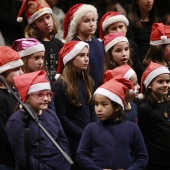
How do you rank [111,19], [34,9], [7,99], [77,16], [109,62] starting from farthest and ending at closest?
1. [111,19]
2. [77,16]
3. [34,9]
4. [109,62]
5. [7,99]

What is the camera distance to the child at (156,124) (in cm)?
555

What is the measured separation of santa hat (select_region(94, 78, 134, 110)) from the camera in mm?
4934

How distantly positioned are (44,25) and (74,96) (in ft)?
3.65

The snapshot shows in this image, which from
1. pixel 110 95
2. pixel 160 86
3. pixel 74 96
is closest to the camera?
pixel 110 95

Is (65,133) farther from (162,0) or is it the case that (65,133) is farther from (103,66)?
(162,0)

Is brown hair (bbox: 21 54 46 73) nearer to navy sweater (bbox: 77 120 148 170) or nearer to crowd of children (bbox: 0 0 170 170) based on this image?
crowd of children (bbox: 0 0 170 170)

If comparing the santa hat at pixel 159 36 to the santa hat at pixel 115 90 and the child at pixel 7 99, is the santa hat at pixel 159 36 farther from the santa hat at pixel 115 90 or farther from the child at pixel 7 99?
the child at pixel 7 99

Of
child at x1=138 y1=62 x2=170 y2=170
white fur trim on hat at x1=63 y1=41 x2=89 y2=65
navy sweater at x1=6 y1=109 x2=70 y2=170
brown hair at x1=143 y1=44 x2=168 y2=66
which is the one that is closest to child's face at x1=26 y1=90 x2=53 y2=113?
navy sweater at x1=6 y1=109 x2=70 y2=170

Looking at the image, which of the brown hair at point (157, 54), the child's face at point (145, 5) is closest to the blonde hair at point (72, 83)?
the brown hair at point (157, 54)

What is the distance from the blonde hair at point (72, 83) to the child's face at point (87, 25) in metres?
0.78

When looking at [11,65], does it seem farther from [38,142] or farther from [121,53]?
[121,53]

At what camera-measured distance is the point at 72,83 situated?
18.3 ft

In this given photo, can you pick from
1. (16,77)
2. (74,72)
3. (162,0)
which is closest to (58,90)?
(74,72)

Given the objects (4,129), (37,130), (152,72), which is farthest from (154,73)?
(4,129)
